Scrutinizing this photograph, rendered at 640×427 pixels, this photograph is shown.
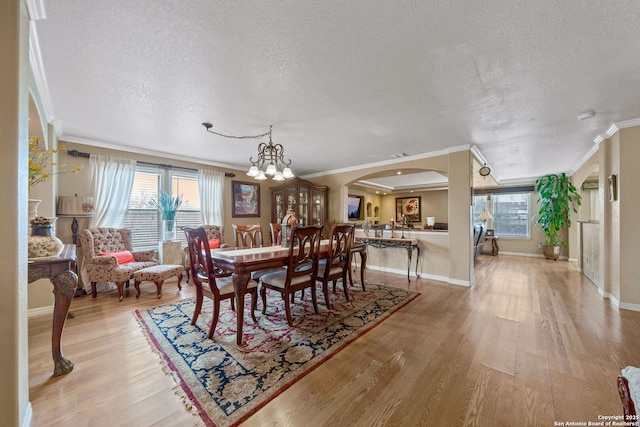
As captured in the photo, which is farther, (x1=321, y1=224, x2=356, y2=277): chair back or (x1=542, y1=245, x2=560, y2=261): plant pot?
(x1=542, y1=245, x2=560, y2=261): plant pot

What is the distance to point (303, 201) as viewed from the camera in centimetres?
591

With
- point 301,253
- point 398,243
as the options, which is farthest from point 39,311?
point 398,243

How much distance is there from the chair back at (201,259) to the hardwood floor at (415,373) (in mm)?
686

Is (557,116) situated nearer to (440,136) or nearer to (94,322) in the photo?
(440,136)

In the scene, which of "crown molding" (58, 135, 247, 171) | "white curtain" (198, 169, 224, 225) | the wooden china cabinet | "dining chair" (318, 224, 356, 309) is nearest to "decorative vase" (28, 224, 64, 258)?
"dining chair" (318, 224, 356, 309)

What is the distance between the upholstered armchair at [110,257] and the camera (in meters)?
3.31

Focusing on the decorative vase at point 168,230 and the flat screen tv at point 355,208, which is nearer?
the decorative vase at point 168,230

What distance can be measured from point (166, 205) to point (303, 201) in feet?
9.27

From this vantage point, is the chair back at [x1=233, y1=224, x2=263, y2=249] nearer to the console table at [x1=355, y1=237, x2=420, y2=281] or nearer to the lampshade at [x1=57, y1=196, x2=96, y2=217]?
the console table at [x1=355, y1=237, x2=420, y2=281]

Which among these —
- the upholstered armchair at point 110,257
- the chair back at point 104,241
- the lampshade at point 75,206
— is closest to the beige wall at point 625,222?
the upholstered armchair at point 110,257

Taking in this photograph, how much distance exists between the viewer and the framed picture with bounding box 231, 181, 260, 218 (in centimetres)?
546

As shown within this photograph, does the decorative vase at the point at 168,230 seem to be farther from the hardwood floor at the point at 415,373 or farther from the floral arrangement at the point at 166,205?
the hardwood floor at the point at 415,373

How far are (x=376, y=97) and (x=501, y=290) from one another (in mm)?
3559

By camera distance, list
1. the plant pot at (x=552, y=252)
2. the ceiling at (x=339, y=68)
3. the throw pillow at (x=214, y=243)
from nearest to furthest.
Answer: the ceiling at (x=339, y=68)
the throw pillow at (x=214, y=243)
the plant pot at (x=552, y=252)
